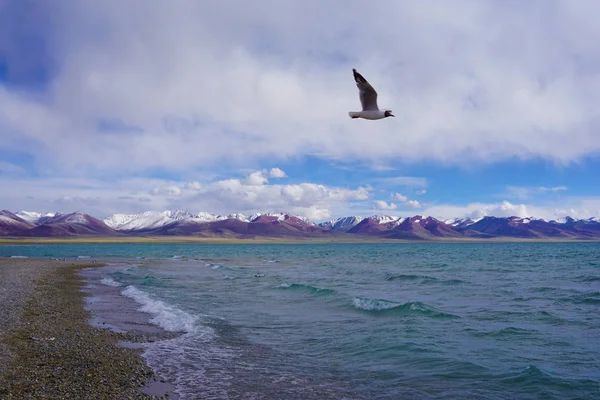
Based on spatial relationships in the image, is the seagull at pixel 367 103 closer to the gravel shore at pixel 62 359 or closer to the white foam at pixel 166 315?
the gravel shore at pixel 62 359

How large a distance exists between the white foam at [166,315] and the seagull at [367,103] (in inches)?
441

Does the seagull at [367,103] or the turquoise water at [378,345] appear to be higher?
the seagull at [367,103]

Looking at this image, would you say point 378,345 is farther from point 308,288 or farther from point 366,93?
point 308,288

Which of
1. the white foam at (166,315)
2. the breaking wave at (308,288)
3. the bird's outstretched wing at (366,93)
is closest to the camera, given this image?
the bird's outstretched wing at (366,93)

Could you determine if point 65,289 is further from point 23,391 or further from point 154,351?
point 23,391

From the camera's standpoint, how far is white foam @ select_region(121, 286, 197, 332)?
63.0ft

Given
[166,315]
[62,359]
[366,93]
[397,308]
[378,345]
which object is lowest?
[378,345]

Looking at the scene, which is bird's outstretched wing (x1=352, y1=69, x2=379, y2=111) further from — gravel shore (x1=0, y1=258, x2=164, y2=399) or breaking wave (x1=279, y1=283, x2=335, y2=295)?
breaking wave (x1=279, y1=283, x2=335, y2=295)

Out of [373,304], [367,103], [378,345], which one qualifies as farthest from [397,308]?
[367,103]

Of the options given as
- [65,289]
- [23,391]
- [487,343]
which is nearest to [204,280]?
[65,289]

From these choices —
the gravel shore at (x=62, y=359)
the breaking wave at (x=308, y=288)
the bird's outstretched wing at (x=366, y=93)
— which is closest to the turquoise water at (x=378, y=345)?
the breaking wave at (x=308, y=288)

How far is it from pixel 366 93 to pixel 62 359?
10.0m

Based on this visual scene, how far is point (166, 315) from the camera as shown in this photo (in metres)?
21.9

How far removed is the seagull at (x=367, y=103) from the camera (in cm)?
1150
